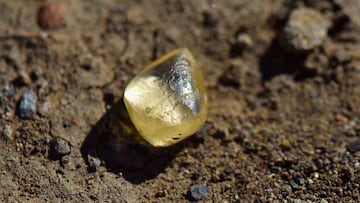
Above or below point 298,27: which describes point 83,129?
below

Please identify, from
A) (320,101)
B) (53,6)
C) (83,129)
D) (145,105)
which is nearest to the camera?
(145,105)

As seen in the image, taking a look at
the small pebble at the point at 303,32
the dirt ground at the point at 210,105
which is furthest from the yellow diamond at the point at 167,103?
the small pebble at the point at 303,32

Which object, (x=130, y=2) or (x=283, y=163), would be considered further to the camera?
(x=130, y=2)

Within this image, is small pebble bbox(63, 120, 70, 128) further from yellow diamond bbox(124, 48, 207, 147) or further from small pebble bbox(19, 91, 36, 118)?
yellow diamond bbox(124, 48, 207, 147)

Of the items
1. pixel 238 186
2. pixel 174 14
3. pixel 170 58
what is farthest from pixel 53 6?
pixel 238 186

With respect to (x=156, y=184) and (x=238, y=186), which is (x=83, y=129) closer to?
(x=156, y=184)

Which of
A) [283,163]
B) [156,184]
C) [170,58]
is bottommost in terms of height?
[156,184]

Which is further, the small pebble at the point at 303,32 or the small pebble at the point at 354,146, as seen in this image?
the small pebble at the point at 303,32

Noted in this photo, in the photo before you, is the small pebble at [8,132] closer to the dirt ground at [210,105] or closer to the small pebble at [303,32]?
the dirt ground at [210,105]
